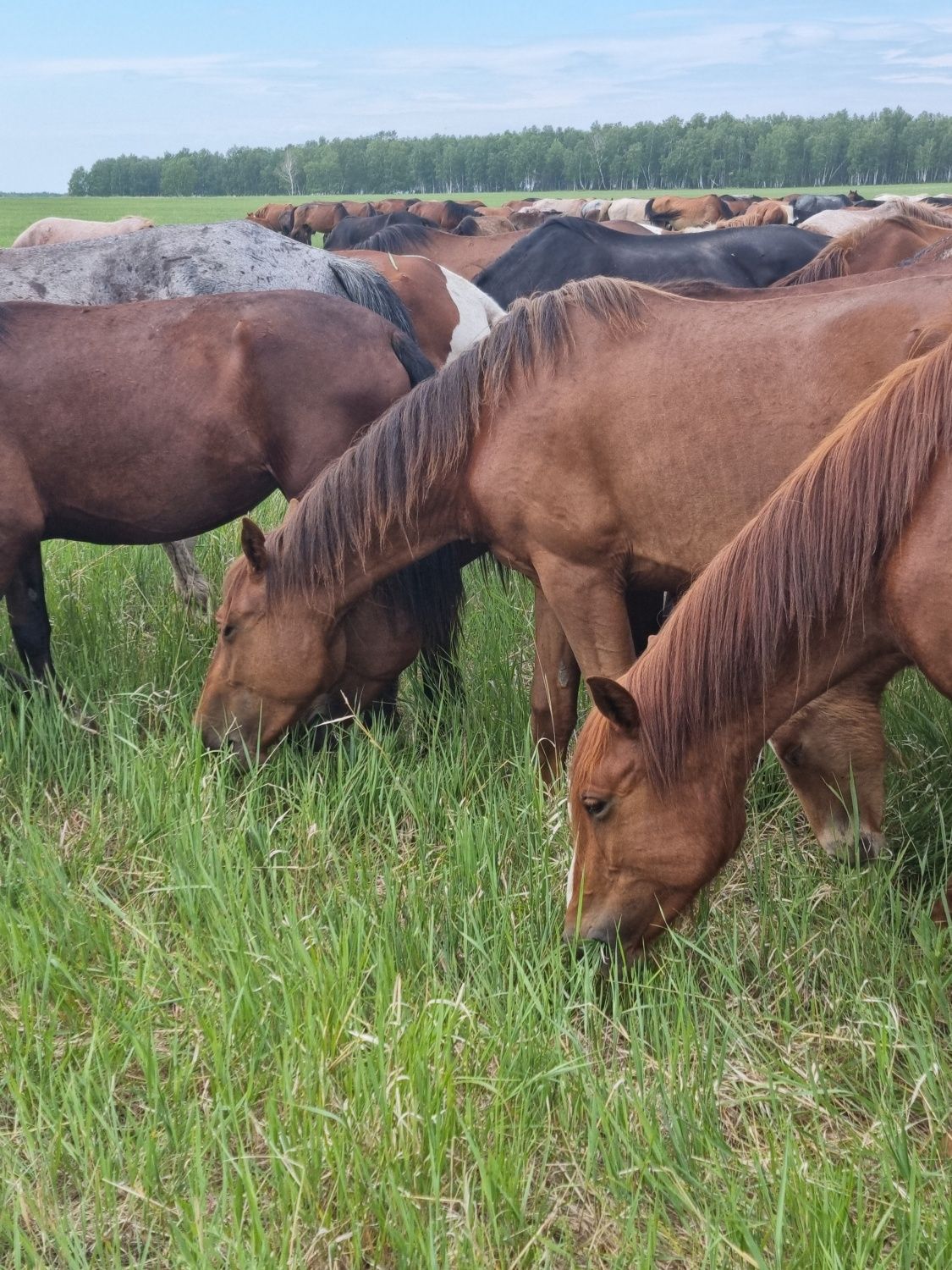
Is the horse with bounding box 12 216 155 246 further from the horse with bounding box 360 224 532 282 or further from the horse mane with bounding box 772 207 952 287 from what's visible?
the horse mane with bounding box 772 207 952 287

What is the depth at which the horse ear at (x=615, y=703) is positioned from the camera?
2408mm

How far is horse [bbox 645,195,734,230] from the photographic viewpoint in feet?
101

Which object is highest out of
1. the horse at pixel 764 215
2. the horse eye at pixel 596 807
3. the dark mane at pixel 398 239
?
the horse at pixel 764 215

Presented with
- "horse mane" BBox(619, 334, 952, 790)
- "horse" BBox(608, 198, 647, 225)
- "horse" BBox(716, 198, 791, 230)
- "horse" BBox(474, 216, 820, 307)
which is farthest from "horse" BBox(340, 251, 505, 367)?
"horse" BBox(608, 198, 647, 225)

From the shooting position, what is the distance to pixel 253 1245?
1.94 metres

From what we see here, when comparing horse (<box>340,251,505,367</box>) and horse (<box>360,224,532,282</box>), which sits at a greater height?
horse (<box>360,224,532,282</box>)

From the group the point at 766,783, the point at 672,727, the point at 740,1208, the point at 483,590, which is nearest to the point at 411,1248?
the point at 740,1208

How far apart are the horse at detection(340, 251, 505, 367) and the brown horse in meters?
4.86

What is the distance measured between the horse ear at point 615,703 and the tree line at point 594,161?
102 meters

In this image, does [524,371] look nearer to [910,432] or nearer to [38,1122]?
[910,432]

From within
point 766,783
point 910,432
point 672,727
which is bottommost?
point 766,783

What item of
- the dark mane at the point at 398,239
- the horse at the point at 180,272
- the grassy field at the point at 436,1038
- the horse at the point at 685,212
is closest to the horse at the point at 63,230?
the dark mane at the point at 398,239

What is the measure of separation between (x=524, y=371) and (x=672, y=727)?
148 centimetres

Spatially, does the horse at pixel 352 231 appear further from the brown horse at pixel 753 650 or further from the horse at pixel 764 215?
the brown horse at pixel 753 650
